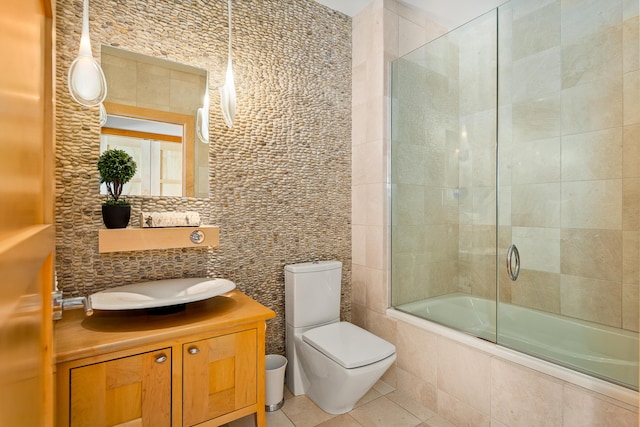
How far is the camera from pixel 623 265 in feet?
5.99

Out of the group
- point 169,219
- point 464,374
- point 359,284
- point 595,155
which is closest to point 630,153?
point 595,155

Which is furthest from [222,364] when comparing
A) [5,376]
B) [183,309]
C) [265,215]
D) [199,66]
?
[199,66]

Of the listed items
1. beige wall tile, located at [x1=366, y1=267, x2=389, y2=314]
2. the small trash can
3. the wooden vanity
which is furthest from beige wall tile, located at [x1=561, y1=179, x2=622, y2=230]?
the small trash can

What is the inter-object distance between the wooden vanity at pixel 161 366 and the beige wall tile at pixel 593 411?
139 cm

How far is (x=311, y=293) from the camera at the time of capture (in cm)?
224

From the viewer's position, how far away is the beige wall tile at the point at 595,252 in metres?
1.82

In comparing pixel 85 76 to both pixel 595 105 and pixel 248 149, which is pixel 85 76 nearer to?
pixel 248 149

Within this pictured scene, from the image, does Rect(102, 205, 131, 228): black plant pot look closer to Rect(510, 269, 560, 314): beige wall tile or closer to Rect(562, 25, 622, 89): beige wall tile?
Rect(510, 269, 560, 314): beige wall tile

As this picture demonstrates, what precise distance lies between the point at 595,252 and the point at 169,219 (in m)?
2.33

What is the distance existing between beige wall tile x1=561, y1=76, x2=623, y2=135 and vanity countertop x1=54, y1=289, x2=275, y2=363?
200cm

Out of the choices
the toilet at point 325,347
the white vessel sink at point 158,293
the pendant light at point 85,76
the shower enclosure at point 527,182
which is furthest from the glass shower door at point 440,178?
the pendant light at point 85,76

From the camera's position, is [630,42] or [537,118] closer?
[630,42]

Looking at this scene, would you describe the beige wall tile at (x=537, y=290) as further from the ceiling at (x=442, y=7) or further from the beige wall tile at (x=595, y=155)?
the ceiling at (x=442, y=7)

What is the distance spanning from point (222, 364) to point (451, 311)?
1492 mm
